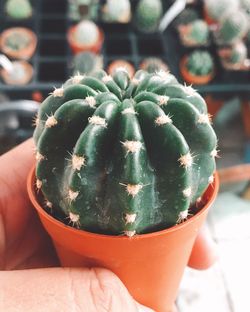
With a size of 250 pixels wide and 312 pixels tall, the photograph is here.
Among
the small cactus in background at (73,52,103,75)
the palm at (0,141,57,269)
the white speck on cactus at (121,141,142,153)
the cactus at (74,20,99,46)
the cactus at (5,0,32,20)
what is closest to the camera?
the white speck on cactus at (121,141,142,153)

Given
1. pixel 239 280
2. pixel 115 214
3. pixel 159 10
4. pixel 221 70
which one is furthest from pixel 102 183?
pixel 159 10

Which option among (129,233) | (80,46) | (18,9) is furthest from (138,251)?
(18,9)

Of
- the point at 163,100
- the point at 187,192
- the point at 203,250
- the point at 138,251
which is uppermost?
the point at 163,100

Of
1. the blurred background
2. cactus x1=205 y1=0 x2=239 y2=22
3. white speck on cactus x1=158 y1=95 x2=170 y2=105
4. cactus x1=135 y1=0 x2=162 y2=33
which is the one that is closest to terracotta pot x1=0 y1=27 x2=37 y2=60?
the blurred background

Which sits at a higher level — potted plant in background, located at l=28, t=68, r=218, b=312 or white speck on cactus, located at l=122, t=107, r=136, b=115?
white speck on cactus, located at l=122, t=107, r=136, b=115

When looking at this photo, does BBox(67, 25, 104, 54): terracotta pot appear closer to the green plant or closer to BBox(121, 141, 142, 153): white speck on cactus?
the green plant

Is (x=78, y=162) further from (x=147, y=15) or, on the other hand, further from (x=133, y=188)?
(x=147, y=15)

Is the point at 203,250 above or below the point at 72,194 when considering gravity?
below
